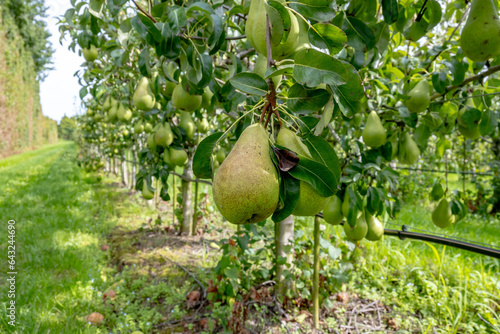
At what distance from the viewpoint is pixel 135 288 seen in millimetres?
2873

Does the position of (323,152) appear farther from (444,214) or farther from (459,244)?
(444,214)

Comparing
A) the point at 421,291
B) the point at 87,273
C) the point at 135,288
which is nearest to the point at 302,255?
the point at 421,291

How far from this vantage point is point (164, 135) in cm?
198

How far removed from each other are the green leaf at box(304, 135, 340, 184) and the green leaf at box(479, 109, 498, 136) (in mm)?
1173

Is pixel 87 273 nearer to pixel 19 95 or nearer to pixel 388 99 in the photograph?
pixel 388 99

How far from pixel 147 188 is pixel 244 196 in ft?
6.93

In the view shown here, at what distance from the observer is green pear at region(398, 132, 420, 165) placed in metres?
1.51

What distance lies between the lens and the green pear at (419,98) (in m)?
1.29

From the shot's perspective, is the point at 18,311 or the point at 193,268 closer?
the point at 18,311

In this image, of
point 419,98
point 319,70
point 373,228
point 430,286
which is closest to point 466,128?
point 419,98

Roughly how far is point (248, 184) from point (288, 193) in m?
0.10

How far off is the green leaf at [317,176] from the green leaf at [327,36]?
30 centimetres

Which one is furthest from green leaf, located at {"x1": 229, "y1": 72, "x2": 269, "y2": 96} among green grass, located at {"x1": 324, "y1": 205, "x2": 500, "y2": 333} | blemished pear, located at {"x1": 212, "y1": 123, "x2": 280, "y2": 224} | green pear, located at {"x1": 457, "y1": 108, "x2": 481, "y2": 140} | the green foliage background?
the green foliage background

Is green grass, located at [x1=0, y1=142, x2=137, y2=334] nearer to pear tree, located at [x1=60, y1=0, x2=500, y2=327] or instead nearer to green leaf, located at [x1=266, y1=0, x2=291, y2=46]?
pear tree, located at [x1=60, y1=0, x2=500, y2=327]
